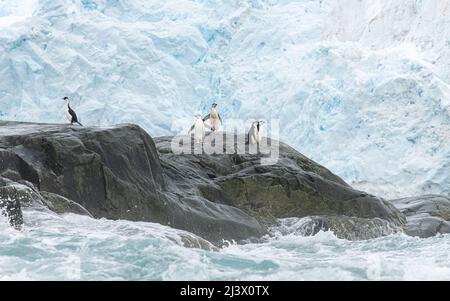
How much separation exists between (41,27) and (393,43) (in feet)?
38.5

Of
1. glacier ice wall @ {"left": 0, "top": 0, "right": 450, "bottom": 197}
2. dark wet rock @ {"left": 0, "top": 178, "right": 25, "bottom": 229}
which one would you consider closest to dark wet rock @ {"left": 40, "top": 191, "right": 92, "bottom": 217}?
dark wet rock @ {"left": 0, "top": 178, "right": 25, "bottom": 229}

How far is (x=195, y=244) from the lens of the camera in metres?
8.10

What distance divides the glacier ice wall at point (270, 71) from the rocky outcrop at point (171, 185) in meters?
10.2

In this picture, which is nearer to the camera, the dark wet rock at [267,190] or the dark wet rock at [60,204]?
the dark wet rock at [60,204]

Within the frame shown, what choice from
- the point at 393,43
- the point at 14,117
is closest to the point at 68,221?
the point at 14,117

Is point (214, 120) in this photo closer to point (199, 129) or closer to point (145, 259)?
point (199, 129)

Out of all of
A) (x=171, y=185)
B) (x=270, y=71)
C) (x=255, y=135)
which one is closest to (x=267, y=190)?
(x=171, y=185)

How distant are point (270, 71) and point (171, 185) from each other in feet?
53.7

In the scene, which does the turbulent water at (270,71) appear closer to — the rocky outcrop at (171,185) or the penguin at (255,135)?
the penguin at (255,135)

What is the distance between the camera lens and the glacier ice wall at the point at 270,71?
2247cm

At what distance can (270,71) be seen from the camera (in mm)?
26375

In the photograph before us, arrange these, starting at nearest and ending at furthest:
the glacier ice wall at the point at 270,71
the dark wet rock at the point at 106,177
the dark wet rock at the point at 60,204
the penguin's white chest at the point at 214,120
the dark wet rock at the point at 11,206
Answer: the dark wet rock at the point at 11,206 → the dark wet rock at the point at 60,204 → the dark wet rock at the point at 106,177 → the penguin's white chest at the point at 214,120 → the glacier ice wall at the point at 270,71

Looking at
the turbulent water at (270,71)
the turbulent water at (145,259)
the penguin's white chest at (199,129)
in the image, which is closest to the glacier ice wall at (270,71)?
the turbulent water at (270,71)

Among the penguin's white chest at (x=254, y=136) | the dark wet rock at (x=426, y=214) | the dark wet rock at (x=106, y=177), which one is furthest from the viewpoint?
the penguin's white chest at (x=254, y=136)
